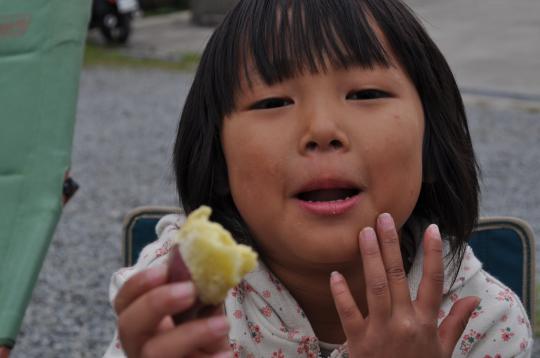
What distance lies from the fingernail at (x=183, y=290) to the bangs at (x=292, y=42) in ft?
1.38

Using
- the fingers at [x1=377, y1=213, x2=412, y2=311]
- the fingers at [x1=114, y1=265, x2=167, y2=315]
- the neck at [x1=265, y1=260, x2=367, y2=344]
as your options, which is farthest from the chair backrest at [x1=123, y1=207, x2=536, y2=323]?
the fingers at [x1=114, y1=265, x2=167, y2=315]

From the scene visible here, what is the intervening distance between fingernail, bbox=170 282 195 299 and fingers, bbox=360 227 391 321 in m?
0.31

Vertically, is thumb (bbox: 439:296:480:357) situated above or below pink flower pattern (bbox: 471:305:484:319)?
above

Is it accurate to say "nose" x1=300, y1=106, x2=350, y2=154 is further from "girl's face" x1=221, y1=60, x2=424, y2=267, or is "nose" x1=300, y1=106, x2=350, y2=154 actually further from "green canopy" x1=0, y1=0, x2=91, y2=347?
"green canopy" x1=0, y1=0, x2=91, y2=347

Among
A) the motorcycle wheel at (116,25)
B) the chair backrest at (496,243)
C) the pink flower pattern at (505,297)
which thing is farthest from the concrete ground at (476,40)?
the pink flower pattern at (505,297)

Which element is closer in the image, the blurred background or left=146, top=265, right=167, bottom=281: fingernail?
left=146, top=265, right=167, bottom=281: fingernail

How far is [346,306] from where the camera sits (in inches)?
43.6

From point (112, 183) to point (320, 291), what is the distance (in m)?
3.76

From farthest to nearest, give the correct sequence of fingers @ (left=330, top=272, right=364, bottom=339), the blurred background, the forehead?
the blurred background, the forehead, fingers @ (left=330, top=272, right=364, bottom=339)

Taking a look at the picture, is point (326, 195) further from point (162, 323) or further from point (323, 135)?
point (162, 323)

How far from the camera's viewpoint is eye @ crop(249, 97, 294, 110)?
1199 mm

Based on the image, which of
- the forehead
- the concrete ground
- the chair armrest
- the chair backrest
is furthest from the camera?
the concrete ground

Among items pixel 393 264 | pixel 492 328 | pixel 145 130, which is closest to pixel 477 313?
pixel 492 328

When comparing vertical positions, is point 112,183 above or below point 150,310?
below
